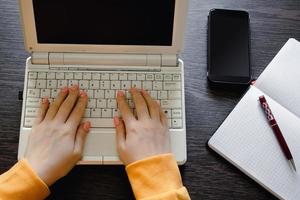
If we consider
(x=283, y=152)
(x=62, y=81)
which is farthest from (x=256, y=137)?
(x=62, y=81)

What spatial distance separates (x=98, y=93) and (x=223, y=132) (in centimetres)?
25

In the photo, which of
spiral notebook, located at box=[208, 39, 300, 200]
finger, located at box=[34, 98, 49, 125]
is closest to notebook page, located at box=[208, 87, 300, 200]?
spiral notebook, located at box=[208, 39, 300, 200]

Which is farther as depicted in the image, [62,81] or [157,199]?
Result: [62,81]

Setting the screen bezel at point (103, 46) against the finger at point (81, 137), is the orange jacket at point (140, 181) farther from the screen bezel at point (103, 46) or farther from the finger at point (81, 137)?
the screen bezel at point (103, 46)

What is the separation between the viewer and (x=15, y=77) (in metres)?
0.92

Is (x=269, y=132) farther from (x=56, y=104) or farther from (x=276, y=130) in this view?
(x=56, y=104)

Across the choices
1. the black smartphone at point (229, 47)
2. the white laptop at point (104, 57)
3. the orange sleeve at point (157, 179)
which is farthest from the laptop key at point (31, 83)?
the black smartphone at point (229, 47)

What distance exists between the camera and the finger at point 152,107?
872mm

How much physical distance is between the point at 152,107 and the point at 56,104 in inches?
7.1

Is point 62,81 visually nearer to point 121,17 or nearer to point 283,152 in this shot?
point 121,17

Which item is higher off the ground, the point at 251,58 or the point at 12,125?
the point at 251,58

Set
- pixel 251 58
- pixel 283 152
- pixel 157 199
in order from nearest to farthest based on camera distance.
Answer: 1. pixel 157 199
2. pixel 283 152
3. pixel 251 58

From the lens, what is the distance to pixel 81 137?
847mm

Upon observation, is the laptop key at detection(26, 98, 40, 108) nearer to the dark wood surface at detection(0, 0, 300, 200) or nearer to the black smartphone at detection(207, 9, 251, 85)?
the dark wood surface at detection(0, 0, 300, 200)
